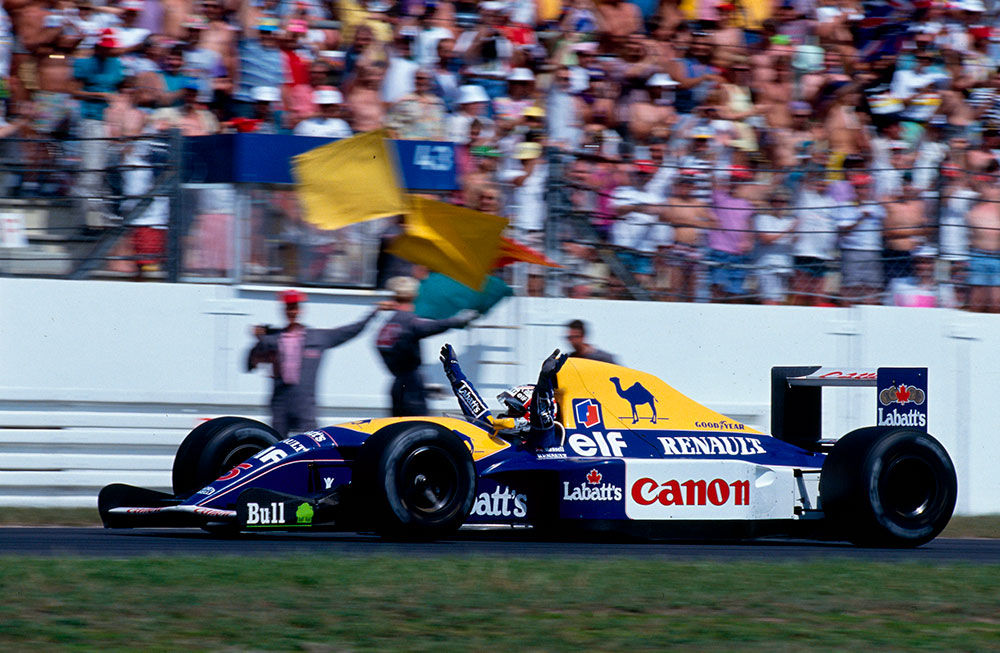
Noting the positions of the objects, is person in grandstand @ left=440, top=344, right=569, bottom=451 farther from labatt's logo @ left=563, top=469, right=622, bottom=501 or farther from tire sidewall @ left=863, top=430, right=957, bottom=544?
tire sidewall @ left=863, top=430, right=957, bottom=544

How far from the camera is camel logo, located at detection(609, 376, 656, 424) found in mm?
9062

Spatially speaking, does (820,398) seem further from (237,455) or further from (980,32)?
(980,32)

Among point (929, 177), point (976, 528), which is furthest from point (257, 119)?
point (976, 528)

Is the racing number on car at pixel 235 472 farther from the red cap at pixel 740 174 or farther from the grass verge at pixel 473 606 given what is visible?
the red cap at pixel 740 174

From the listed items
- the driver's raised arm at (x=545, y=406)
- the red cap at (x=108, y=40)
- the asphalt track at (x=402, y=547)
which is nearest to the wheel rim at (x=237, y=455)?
the asphalt track at (x=402, y=547)

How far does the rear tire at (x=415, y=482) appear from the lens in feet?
26.3

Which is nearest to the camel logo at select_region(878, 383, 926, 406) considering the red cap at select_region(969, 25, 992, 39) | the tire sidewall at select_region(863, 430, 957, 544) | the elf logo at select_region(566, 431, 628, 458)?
the tire sidewall at select_region(863, 430, 957, 544)

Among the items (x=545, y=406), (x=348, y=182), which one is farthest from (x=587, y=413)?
(x=348, y=182)

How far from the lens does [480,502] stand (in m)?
8.56

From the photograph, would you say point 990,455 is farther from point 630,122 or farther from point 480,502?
point 480,502

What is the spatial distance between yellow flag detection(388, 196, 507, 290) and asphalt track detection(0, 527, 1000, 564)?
2.66m

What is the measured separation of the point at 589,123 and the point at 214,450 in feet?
18.5

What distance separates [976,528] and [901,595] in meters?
5.64

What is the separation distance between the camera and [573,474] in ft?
28.3
